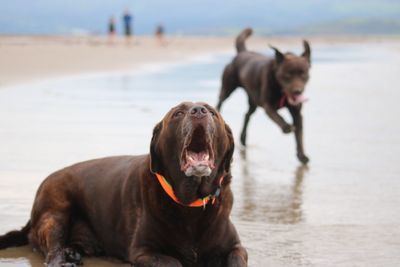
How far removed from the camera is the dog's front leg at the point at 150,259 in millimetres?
4840

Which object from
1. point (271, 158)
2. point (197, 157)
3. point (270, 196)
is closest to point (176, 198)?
point (197, 157)

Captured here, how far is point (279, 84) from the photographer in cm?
1084

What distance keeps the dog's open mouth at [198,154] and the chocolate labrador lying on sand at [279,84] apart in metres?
4.50

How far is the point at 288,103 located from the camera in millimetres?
10680

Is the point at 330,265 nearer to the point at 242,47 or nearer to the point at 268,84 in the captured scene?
the point at 268,84

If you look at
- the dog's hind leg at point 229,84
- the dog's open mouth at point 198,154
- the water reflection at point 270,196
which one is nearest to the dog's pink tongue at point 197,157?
the dog's open mouth at point 198,154

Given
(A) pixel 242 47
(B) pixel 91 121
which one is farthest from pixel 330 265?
(A) pixel 242 47

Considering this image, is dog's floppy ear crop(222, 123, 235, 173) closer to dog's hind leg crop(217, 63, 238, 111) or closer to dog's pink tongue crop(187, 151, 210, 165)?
dog's pink tongue crop(187, 151, 210, 165)

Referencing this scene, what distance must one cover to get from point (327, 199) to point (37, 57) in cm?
1879

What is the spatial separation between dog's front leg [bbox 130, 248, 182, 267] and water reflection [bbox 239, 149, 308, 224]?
67.8 inches

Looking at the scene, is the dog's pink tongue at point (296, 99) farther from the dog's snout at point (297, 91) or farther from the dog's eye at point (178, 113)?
the dog's eye at point (178, 113)

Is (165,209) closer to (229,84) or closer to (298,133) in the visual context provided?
(298,133)

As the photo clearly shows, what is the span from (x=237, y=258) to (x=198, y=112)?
84cm

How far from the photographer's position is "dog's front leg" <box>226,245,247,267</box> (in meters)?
4.95
